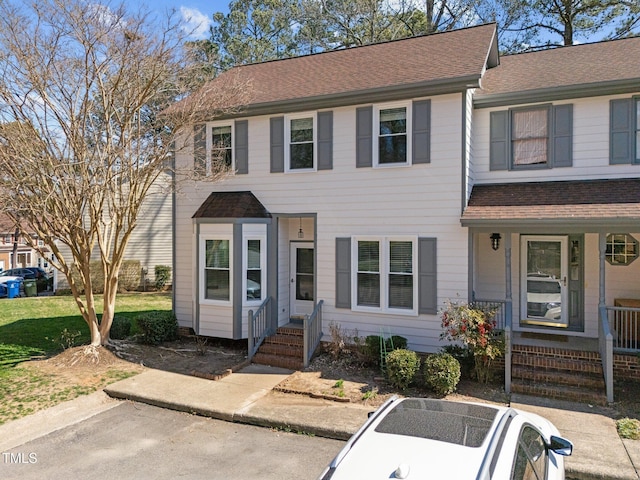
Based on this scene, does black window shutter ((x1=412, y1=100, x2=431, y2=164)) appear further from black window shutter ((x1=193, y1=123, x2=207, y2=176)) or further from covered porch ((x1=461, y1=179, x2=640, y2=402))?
black window shutter ((x1=193, y1=123, x2=207, y2=176))

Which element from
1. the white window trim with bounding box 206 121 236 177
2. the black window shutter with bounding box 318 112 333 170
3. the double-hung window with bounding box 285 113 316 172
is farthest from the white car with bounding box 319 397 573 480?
the white window trim with bounding box 206 121 236 177

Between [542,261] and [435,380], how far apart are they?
4.33 meters

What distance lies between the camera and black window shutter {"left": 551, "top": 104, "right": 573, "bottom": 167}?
935cm

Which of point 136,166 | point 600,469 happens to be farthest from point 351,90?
point 600,469

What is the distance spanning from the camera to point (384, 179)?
9734 mm

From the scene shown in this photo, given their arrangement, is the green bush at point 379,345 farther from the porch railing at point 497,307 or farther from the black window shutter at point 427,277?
the porch railing at point 497,307

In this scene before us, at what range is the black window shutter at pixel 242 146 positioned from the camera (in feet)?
36.6

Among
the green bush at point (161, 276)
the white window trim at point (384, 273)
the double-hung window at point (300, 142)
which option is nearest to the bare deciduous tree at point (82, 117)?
the double-hung window at point (300, 142)

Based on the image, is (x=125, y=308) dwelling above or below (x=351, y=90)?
below

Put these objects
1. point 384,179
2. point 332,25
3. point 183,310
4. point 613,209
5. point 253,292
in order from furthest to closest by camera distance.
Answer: point 332,25 → point 183,310 → point 253,292 → point 384,179 → point 613,209

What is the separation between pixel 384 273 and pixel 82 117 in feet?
23.1

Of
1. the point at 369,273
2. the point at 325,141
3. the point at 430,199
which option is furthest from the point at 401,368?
the point at 325,141

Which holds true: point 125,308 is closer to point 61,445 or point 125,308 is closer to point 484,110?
point 61,445

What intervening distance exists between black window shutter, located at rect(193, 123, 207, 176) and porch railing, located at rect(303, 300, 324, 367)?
450 centimetres
